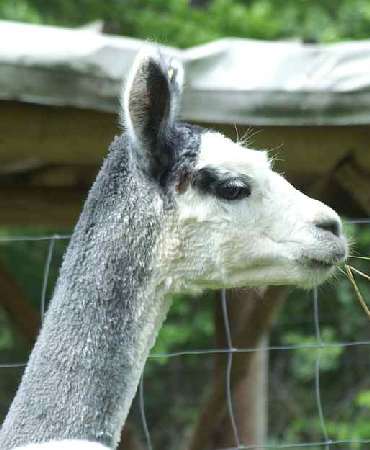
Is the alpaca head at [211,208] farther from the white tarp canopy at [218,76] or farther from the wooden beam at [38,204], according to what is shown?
the wooden beam at [38,204]

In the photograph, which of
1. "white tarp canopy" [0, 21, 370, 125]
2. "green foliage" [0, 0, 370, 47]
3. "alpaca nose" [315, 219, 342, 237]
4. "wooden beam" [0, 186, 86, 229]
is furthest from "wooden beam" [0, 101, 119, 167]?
"green foliage" [0, 0, 370, 47]

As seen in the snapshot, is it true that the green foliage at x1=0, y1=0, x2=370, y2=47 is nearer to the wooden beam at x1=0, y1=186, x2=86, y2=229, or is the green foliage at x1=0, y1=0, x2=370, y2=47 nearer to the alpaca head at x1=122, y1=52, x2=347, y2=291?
the wooden beam at x1=0, y1=186, x2=86, y2=229

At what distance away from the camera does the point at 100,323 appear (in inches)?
90.1

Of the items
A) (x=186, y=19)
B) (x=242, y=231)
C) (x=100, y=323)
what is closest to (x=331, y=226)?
(x=242, y=231)

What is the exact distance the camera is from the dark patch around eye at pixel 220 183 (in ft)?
7.78

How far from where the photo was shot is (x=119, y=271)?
232 cm

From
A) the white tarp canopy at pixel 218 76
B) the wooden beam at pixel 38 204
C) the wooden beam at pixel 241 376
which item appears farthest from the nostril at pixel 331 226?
the wooden beam at pixel 38 204

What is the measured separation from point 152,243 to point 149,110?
290mm

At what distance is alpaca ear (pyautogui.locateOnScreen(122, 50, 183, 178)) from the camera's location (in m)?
2.34

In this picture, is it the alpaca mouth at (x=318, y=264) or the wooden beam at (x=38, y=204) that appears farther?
the wooden beam at (x=38, y=204)

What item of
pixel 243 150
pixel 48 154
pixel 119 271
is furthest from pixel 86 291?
pixel 48 154

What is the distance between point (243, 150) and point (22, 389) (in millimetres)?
719

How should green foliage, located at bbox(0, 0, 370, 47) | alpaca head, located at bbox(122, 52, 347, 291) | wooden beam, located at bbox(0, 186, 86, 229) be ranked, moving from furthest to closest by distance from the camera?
green foliage, located at bbox(0, 0, 370, 47) → wooden beam, located at bbox(0, 186, 86, 229) → alpaca head, located at bbox(122, 52, 347, 291)

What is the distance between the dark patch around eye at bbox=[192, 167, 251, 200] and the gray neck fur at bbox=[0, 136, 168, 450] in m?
0.10
